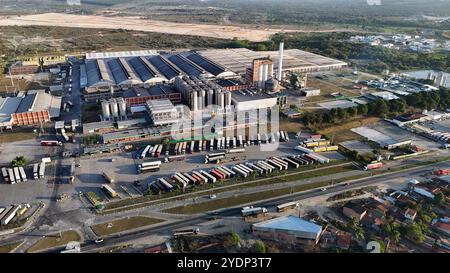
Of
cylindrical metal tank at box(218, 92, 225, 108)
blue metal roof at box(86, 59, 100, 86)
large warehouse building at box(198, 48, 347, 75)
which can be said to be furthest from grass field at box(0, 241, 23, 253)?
large warehouse building at box(198, 48, 347, 75)

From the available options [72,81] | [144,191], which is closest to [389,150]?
[144,191]

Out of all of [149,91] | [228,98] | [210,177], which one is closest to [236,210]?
[210,177]

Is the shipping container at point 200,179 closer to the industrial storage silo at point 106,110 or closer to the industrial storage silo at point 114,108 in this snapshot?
the industrial storage silo at point 114,108

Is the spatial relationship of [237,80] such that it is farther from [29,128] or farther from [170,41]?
[170,41]

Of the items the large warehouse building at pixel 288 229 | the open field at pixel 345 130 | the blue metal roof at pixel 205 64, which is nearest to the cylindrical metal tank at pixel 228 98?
the open field at pixel 345 130

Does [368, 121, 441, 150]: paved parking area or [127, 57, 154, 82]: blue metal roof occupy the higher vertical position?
[127, 57, 154, 82]: blue metal roof

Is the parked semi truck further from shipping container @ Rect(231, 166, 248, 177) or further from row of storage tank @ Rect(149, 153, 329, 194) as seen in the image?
shipping container @ Rect(231, 166, 248, 177)
